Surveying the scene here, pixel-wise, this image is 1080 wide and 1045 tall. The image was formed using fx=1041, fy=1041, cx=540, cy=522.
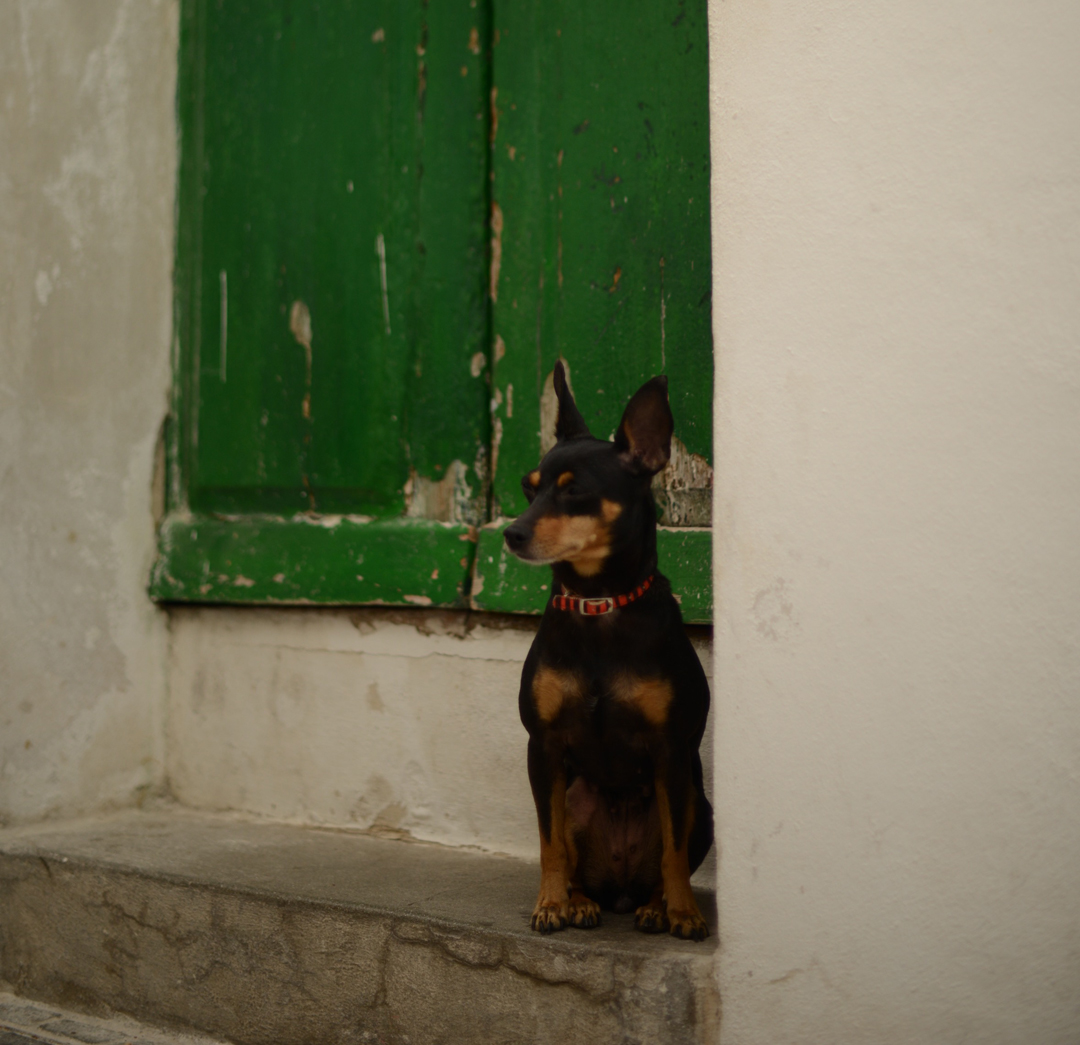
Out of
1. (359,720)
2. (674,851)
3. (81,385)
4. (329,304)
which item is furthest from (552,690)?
(81,385)

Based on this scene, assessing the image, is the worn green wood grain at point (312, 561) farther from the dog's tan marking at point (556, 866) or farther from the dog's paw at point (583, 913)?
the dog's paw at point (583, 913)

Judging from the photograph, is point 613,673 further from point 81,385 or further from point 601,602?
point 81,385

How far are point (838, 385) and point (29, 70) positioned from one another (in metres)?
2.69

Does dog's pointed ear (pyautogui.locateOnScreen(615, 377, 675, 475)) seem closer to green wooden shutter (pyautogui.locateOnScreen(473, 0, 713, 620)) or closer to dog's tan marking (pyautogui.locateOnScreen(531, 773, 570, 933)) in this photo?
green wooden shutter (pyautogui.locateOnScreen(473, 0, 713, 620))

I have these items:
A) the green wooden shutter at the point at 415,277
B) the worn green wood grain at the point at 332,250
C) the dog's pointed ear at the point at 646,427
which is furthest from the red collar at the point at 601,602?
the worn green wood grain at the point at 332,250

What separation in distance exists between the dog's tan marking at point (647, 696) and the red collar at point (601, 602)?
0.14 meters

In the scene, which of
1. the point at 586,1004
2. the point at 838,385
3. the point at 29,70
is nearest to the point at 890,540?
the point at 838,385

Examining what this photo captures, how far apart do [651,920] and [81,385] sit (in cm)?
236

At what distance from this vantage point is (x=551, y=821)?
2189 millimetres

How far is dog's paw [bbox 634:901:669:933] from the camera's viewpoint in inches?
83.2

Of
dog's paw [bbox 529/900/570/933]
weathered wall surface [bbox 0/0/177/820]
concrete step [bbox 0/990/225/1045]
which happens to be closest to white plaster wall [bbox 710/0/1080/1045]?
dog's paw [bbox 529/900/570/933]

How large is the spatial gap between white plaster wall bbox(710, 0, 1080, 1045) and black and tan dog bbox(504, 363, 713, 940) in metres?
0.22

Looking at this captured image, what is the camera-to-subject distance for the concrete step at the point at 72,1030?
250 centimetres

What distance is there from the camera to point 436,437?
3139 mm
